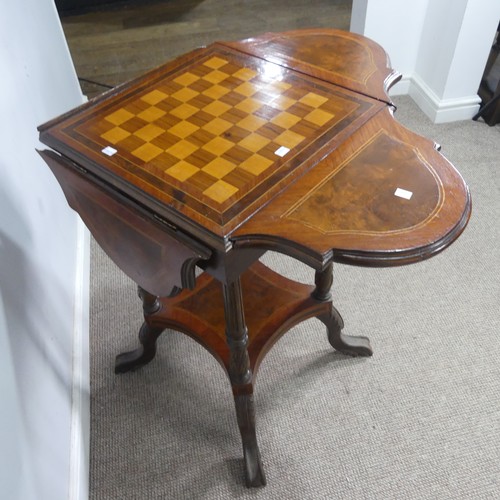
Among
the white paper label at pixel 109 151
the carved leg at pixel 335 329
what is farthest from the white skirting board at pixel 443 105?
the white paper label at pixel 109 151

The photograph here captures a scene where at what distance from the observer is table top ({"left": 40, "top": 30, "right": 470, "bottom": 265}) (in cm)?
74

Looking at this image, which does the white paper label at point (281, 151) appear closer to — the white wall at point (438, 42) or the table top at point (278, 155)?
the table top at point (278, 155)

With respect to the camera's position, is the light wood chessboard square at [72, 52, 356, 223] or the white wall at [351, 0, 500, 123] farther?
the white wall at [351, 0, 500, 123]

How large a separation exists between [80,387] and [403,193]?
98 centimetres

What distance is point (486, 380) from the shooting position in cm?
136

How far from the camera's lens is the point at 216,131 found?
92 centimetres

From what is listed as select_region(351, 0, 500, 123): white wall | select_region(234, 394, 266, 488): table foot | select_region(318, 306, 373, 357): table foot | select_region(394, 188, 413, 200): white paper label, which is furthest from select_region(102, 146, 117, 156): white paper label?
select_region(351, 0, 500, 123): white wall

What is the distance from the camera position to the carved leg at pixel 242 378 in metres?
0.94

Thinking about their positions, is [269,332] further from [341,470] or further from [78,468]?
[78,468]

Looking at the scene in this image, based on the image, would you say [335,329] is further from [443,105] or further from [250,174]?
[443,105]

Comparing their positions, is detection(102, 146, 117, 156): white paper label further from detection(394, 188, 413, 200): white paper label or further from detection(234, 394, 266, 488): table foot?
detection(234, 394, 266, 488): table foot

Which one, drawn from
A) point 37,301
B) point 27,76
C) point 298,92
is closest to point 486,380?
point 298,92

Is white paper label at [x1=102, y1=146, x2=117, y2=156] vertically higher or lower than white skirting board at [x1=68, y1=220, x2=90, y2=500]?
higher

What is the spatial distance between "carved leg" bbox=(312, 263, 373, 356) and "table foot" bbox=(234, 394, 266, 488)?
0.31 m
